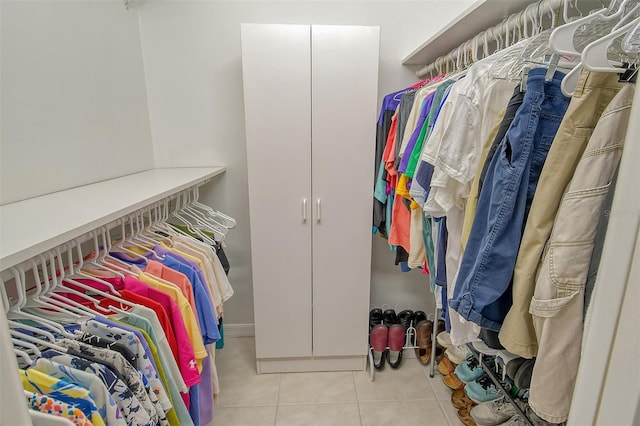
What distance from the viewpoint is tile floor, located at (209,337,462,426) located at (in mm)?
1727

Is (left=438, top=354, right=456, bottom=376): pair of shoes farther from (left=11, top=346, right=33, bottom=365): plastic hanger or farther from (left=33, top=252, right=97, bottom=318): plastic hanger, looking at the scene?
(left=11, top=346, right=33, bottom=365): plastic hanger

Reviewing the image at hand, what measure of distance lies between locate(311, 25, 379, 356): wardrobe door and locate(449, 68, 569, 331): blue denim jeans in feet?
3.38

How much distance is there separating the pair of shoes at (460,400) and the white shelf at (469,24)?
71.7 inches

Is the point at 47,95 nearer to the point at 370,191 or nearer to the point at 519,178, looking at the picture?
the point at 370,191

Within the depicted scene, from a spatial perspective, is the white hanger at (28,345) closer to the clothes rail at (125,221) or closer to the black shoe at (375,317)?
the clothes rail at (125,221)

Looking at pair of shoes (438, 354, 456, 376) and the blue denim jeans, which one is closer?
the blue denim jeans

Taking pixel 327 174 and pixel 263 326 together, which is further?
pixel 263 326

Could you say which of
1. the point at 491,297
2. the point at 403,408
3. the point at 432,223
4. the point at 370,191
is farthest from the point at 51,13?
the point at 403,408

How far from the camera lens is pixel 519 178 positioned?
29.6 inches

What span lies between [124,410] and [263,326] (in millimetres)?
1293

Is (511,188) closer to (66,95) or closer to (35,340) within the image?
(35,340)

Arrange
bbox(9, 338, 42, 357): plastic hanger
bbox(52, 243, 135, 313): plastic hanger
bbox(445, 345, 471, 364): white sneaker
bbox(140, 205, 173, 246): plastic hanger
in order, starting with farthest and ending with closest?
bbox(445, 345, 471, 364): white sneaker, bbox(140, 205, 173, 246): plastic hanger, bbox(52, 243, 135, 313): plastic hanger, bbox(9, 338, 42, 357): plastic hanger

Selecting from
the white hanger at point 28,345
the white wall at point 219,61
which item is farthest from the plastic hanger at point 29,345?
the white wall at point 219,61

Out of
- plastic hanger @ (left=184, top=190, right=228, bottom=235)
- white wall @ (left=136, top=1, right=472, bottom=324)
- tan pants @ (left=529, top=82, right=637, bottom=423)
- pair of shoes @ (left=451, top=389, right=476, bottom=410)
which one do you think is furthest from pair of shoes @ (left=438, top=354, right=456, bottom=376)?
plastic hanger @ (left=184, top=190, right=228, bottom=235)
